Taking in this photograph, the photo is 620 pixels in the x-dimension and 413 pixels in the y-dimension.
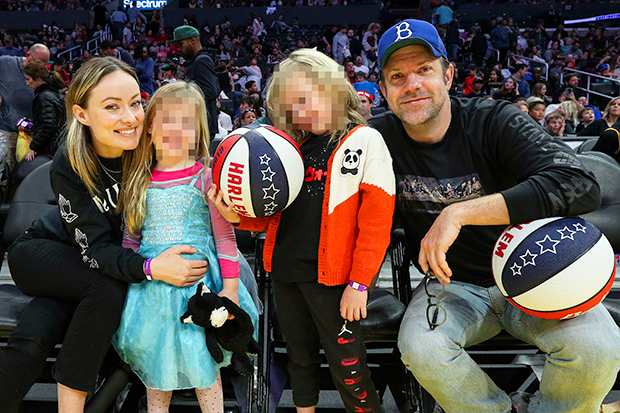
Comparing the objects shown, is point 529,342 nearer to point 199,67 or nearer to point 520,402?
point 520,402

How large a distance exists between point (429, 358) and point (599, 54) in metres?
15.7

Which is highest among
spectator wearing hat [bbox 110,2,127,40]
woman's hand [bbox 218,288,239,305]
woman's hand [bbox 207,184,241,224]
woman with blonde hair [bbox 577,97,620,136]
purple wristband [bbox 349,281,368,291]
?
spectator wearing hat [bbox 110,2,127,40]

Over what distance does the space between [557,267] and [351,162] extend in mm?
731

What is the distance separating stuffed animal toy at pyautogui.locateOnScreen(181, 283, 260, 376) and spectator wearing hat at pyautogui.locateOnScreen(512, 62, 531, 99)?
35.0 feet

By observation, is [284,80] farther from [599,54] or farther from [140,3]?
[140,3]

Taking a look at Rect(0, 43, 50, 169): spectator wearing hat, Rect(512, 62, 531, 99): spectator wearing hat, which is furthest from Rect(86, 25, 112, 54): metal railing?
Rect(512, 62, 531, 99): spectator wearing hat

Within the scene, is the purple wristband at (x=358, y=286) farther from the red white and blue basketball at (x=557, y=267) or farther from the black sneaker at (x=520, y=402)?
the black sneaker at (x=520, y=402)

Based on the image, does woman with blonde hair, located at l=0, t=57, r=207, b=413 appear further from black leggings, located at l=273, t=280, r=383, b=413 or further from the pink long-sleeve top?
black leggings, located at l=273, t=280, r=383, b=413

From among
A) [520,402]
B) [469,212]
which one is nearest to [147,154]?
[469,212]

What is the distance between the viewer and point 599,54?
47.9 ft

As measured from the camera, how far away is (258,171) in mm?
1703

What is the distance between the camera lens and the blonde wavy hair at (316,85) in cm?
186

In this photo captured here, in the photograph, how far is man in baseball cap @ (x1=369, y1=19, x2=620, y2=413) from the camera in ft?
5.59

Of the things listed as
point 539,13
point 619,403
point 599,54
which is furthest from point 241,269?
point 539,13
